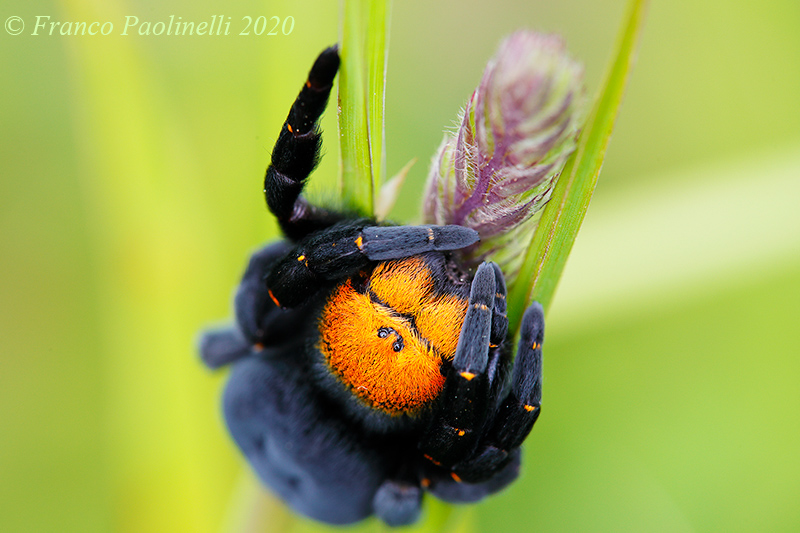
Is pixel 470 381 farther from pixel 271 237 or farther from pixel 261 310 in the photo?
pixel 271 237

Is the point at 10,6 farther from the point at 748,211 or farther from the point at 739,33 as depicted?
the point at 739,33

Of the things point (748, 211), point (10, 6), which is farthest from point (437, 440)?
point (10, 6)

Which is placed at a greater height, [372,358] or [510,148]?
[510,148]

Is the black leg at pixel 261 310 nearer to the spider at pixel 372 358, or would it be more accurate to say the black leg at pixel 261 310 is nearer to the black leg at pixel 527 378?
the spider at pixel 372 358

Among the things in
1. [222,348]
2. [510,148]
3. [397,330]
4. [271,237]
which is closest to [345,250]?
[397,330]

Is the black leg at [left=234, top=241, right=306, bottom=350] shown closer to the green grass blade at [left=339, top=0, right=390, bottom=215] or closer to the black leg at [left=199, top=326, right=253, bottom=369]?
the black leg at [left=199, top=326, right=253, bottom=369]
